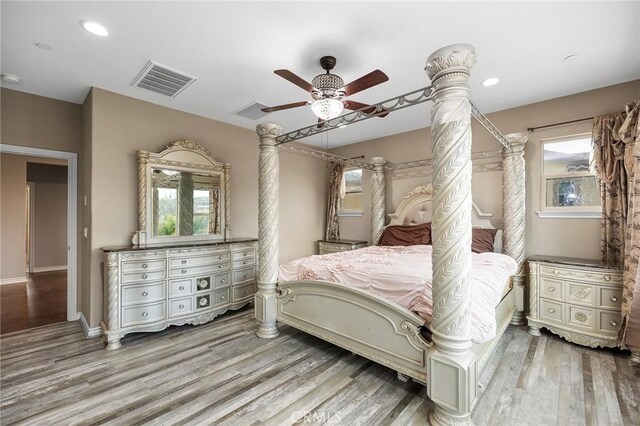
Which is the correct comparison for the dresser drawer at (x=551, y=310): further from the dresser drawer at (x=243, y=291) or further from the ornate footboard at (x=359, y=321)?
→ the dresser drawer at (x=243, y=291)

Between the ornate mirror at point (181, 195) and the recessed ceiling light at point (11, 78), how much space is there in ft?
4.16

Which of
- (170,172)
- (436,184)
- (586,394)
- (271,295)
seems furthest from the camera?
(170,172)

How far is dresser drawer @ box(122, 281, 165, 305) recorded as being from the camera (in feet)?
9.67

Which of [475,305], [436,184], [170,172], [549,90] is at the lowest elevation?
[475,305]

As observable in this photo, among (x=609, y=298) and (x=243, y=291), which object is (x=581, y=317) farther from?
(x=243, y=291)

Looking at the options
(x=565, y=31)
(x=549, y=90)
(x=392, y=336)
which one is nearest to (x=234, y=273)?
(x=392, y=336)

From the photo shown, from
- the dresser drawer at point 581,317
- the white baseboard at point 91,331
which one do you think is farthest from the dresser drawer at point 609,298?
the white baseboard at point 91,331

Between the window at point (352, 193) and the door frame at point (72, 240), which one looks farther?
the window at point (352, 193)

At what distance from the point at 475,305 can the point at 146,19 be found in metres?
3.20

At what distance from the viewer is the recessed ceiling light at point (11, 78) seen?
2783 millimetres

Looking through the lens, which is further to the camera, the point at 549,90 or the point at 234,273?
the point at 234,273

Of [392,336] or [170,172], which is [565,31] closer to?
[392,336]

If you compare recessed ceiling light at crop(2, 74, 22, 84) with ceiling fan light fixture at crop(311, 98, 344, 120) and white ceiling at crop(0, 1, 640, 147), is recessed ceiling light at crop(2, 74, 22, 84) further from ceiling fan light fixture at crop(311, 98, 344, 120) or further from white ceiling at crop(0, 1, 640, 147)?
ceiling fan light fixture at crop(311, 98, 344, 120)

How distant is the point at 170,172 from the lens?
3.67 m
